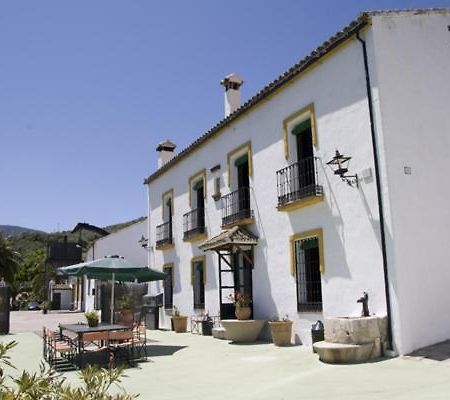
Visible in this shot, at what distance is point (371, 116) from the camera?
941 centimetres

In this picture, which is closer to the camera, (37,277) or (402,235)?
(402,235)

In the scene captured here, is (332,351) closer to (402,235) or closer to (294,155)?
(402,235)

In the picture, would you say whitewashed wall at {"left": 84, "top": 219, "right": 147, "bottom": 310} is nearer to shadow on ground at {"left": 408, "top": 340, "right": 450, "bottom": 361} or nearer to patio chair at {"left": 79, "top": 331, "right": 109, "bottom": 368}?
patio chair at {"left": 79, "top": 331, "right": 109, "bottom": 368}

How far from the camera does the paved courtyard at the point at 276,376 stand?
253 inches

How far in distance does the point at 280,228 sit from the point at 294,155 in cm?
182


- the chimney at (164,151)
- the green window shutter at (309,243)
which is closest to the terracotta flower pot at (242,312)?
the green window shutter at (309,243)

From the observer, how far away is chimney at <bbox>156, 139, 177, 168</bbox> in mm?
21781

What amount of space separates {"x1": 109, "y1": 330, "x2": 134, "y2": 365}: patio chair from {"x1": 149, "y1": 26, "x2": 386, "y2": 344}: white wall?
3.70m

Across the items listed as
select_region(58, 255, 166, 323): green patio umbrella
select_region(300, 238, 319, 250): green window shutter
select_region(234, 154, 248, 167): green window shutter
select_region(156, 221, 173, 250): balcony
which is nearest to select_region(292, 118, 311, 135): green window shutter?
select_region(234, 154, 248, 167): green window shutter

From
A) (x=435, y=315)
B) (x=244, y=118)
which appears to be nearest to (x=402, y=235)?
(x=435, y=315)

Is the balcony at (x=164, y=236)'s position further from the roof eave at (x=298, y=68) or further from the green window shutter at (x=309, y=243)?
the green window shutter at (x=309, y=243)

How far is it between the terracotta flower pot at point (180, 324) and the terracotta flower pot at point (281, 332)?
6.16 meters

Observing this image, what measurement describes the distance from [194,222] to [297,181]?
6.26 meters

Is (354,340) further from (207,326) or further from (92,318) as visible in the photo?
(207,326)
